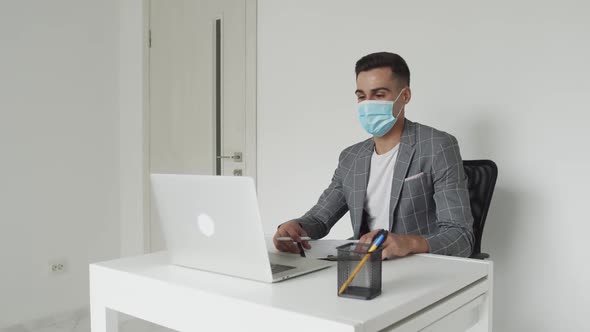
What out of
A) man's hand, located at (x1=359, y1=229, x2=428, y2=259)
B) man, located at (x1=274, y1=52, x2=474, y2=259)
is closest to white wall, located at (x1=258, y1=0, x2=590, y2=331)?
man, located at (x1=274, y1=52, x2=474, y2=259)

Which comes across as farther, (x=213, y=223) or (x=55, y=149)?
(x=55, y=149)

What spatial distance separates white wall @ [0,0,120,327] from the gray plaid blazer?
2.05 m

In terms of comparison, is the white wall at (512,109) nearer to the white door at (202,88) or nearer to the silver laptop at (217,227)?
the white door at (202,88)

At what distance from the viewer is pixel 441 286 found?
1001mm

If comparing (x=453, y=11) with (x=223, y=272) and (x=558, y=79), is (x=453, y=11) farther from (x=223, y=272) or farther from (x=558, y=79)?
(x=223, y=272)

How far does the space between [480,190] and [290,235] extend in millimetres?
728

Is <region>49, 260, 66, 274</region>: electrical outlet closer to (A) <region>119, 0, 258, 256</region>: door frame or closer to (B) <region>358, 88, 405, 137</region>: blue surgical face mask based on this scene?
(A) <region>119, 0, 258, 256</region>: door frame

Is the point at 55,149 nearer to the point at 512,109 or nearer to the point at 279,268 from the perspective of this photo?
the point at 279,268

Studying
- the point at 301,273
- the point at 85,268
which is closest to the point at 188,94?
the point at 85,268

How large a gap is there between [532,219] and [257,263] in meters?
1.41

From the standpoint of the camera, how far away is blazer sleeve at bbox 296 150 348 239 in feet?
5.83

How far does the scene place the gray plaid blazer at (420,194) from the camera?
58.7 inches

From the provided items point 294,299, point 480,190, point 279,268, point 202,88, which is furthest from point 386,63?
point 202,88

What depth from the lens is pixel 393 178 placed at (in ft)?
5.43
